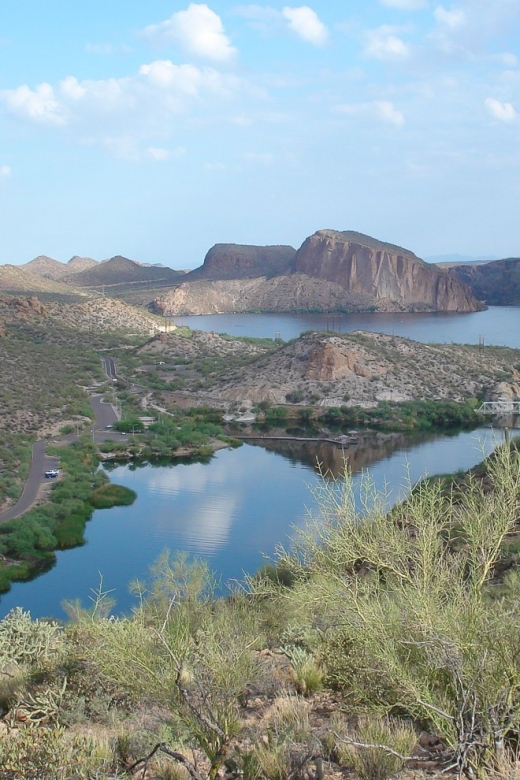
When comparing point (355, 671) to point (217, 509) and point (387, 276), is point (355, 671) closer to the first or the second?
point (217, 509)

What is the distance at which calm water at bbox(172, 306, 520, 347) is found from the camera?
339 feet

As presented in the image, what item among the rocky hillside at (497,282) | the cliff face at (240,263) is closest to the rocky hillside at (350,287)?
the cliff face at (240,263)

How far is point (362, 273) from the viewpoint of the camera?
6255 inches

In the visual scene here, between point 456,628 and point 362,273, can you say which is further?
point 362,273

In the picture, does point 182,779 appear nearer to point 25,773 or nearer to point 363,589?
point 25,773

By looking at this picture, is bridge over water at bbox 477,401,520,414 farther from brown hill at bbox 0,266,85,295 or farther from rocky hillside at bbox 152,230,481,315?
rocky hillside at bbox 152,230,481,315

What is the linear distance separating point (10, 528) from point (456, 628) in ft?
72.8

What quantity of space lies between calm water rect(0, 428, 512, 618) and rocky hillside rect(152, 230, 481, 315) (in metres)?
114

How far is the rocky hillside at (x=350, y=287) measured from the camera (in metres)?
157

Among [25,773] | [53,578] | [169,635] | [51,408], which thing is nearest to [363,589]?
[169,635]

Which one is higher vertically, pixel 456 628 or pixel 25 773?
pixel 456 628

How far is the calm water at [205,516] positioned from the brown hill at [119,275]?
421 feet

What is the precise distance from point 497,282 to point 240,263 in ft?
196

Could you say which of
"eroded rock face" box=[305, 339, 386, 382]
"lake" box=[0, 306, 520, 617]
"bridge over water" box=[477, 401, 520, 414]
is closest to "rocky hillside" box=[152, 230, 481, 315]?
"eroded rock face" box=[305, 339, 386, 382]
